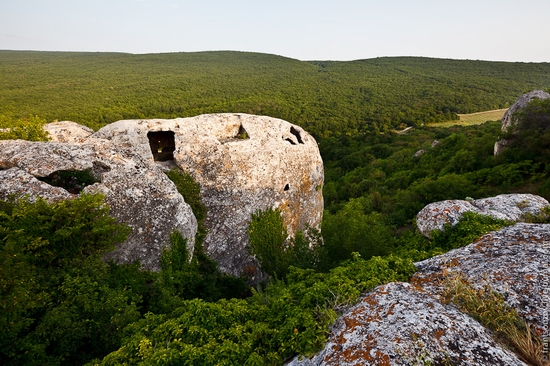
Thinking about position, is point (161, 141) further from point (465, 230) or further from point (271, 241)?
point (465, 230)

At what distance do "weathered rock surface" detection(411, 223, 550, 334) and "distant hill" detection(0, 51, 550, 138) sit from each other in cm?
4862

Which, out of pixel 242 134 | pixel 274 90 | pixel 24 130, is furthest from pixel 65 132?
pixel 274 90

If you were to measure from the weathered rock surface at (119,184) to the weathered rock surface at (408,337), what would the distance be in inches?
265

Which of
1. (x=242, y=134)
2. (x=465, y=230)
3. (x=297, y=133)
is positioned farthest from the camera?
(x=297, y=133)

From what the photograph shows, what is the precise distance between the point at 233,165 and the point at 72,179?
586cm

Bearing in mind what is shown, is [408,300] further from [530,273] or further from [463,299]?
[530,273]

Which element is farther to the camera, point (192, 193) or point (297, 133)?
point (297, 133)

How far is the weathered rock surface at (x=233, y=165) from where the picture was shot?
12148 millimetres

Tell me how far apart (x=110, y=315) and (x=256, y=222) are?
693cm

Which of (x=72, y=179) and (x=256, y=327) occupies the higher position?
(x=72, y=179)

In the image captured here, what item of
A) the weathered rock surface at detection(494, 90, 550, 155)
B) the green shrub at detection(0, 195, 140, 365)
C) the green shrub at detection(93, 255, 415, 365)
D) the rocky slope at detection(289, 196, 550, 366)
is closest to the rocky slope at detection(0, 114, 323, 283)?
the green shrub at detection(0, 195, 140, 365)

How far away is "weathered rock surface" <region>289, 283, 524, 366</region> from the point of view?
357 cm

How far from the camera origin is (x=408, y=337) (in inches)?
150

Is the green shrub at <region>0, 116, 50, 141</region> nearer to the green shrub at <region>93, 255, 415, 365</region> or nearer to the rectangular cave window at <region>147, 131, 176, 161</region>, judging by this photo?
the rectangular cave window at <region>147, 131, 176, 161</region>
